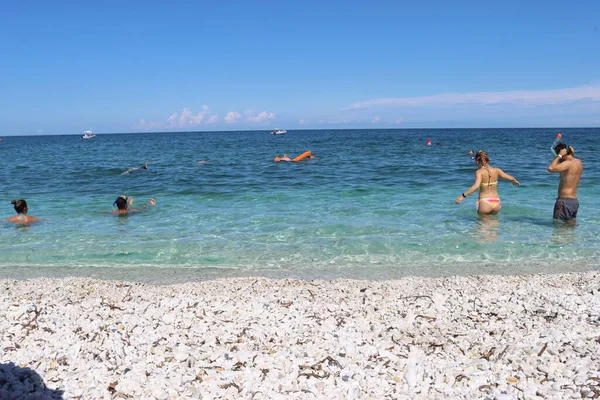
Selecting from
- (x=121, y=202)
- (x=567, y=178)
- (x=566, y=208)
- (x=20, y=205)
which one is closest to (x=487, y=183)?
(x=567, y=178)

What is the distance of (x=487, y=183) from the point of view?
10180 mm

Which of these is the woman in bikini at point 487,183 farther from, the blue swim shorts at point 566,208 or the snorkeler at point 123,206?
the snorkeler at point 123,206

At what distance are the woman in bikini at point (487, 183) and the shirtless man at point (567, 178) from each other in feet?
2.93

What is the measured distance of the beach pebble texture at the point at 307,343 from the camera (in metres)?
3.59

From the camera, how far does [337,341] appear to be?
14.1ft

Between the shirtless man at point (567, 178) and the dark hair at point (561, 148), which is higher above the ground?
the dark hair at point (561, 148)

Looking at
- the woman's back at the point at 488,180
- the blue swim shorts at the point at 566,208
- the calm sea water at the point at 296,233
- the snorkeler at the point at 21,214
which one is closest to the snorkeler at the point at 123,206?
the calm sea water at the point at 296,233

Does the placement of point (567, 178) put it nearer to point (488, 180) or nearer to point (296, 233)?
point (488, 180)

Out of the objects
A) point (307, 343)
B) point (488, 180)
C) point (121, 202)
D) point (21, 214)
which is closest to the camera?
point (307, 343)

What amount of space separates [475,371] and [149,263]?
595 centimetres

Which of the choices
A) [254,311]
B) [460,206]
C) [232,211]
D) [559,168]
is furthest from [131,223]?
[559,168]

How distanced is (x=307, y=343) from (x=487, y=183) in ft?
24.3

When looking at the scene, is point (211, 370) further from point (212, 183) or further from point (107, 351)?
point (212, 183)

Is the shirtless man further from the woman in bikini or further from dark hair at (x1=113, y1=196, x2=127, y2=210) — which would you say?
dark hair at (x1=113, y1=196, x2=127, y2=210)
